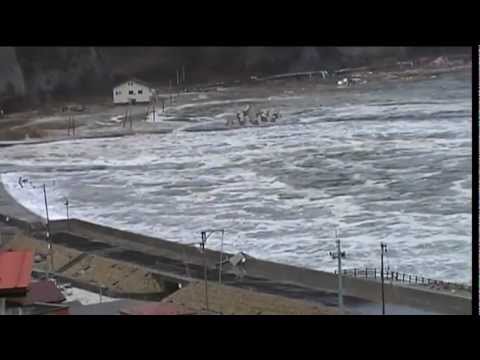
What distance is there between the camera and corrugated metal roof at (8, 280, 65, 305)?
5.10 metres

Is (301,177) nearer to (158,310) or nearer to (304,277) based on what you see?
(304,277)

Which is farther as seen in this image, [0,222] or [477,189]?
[0,222]

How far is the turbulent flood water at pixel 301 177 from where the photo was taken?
203 inches

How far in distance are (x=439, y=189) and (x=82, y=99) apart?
2.50 m

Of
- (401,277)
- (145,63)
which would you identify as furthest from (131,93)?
(401,277)

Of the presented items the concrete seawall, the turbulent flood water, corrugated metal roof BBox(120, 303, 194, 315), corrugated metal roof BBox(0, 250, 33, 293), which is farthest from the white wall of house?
corrugated metal roof BBox(120, 303, 194, 315)

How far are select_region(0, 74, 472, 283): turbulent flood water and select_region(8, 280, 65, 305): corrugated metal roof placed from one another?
0.53 metres

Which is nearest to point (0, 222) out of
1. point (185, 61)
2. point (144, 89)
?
point (144, 89)

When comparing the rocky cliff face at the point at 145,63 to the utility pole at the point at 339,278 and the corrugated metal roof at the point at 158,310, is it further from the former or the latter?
the corrugated metal roof at the point at 158,310

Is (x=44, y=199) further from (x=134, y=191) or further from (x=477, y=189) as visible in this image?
(x=477, y=189)

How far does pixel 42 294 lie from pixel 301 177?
1924 millimetres
